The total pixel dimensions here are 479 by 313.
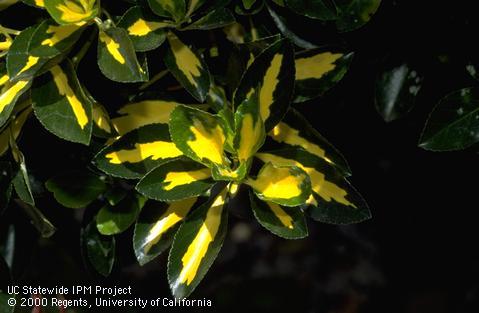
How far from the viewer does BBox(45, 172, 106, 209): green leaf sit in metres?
1.24

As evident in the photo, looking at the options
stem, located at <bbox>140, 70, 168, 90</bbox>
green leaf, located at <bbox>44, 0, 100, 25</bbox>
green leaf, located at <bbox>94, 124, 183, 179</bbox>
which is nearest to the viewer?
green leaf, located at <bbox>44, 0, 100, 25</bbox>

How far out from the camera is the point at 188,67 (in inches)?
41.8

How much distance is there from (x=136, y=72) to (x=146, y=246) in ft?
1.13

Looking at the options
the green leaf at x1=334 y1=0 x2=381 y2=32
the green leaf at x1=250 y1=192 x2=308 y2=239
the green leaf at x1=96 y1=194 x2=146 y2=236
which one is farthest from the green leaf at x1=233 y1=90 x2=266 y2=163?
the green leaf at x1=96 y1=194 x2=146 y2=236

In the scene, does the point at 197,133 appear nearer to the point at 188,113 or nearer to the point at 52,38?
the point at 188,113

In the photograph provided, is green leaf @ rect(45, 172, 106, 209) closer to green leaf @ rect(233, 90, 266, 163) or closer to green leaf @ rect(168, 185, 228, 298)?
green leaf @ rect(168, 185, 228, 298)

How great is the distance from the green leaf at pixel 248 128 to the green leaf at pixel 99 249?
42 cm

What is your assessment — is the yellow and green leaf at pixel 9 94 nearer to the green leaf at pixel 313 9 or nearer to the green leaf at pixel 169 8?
the green leaf at pixel 169 8

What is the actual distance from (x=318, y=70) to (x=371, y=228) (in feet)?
3.28

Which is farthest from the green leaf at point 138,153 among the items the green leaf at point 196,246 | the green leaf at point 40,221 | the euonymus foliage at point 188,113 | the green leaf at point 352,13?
the green leaf at point 352,13

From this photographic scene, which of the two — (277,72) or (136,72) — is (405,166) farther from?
(136,72)

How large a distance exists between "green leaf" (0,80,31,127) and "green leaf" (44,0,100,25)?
0.15 meters

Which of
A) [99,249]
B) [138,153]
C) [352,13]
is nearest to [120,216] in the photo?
[99,249]

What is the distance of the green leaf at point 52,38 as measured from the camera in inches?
37.9
